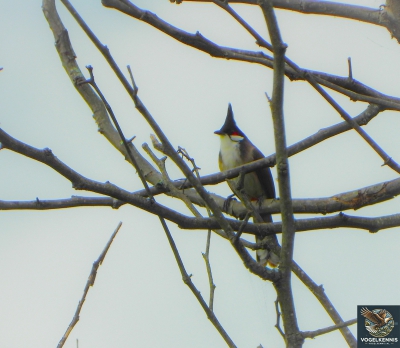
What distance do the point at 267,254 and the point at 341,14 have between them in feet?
6.92

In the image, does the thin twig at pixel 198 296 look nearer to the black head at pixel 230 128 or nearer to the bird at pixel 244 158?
the bird at pixel 244 158

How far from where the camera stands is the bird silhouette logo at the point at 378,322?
249cm

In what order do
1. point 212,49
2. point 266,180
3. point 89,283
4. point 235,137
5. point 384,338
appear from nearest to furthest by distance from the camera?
point 89,283 < point 384,338 < point 212,49 < point 266,180 < point 235,137

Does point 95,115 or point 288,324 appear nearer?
point 288,324

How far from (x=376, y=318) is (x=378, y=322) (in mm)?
19

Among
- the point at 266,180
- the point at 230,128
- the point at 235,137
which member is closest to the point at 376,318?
the point at 266,180

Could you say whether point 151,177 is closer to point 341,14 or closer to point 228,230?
point 341,14

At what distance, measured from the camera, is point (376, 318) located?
2.52 metres

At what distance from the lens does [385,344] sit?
2428 mm

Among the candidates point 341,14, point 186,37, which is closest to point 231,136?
point 341,14

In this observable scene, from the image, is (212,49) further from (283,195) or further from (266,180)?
(266,180)

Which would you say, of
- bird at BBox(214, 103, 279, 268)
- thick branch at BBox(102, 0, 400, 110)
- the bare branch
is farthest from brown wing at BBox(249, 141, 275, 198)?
the bare branch

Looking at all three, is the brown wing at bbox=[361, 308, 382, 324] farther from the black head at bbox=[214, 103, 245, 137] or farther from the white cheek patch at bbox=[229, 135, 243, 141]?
the black head at bbox=[214, 103, 245, 137]

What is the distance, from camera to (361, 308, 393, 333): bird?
2.50m
